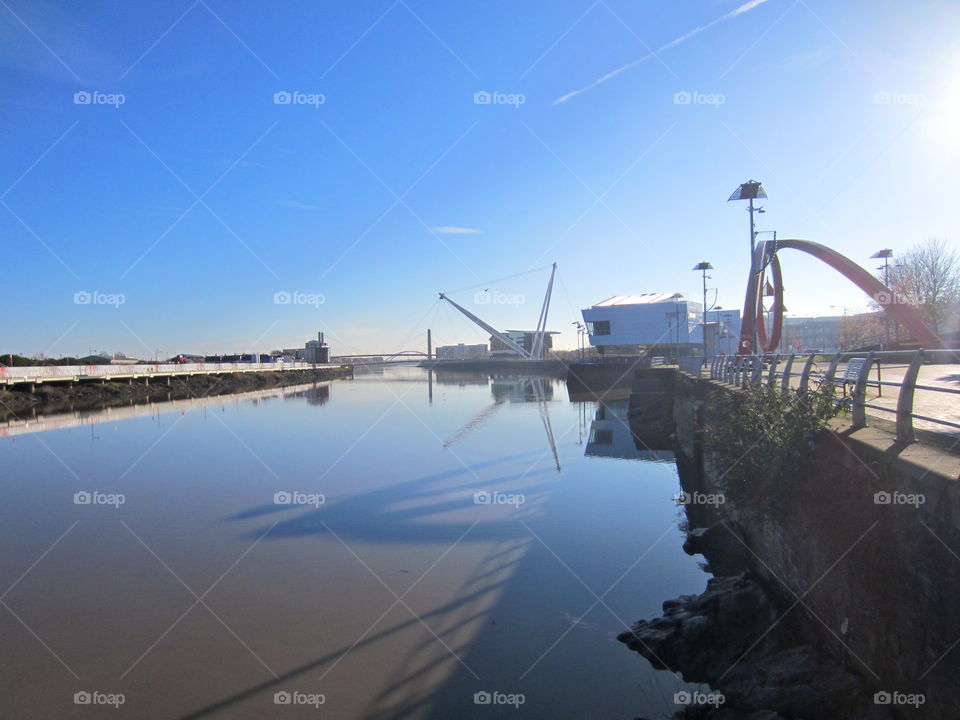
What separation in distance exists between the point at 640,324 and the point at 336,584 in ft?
273

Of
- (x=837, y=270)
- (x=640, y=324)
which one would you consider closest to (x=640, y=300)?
(x=640, y=324)

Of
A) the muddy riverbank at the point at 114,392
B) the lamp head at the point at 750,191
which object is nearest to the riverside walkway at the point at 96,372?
the muddy riverbank at the point at 114,392

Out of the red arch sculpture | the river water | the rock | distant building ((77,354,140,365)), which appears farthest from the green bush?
distant building ((77,354,140,365))

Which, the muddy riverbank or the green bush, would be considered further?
the muddy riverbank

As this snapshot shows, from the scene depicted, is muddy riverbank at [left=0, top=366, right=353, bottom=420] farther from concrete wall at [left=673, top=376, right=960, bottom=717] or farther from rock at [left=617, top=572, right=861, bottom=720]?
concrete wall at [left=673, top=376, right=960, bottom=717]

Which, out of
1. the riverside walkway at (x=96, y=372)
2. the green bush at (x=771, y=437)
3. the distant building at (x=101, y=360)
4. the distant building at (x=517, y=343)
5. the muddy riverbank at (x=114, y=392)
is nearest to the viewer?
the green bush at (x=771, y=437)

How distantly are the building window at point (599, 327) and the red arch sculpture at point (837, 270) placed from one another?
52.7m

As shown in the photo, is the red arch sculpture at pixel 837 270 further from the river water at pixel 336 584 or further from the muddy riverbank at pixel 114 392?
the muddy riverbank at pixel 114 392

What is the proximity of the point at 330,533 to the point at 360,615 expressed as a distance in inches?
152

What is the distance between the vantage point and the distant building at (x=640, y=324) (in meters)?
87.0

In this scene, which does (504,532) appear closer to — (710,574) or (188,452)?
(710,574)

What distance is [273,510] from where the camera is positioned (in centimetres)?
1352

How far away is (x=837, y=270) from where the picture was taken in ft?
98.4

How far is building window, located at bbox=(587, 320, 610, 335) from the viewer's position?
298 feet
